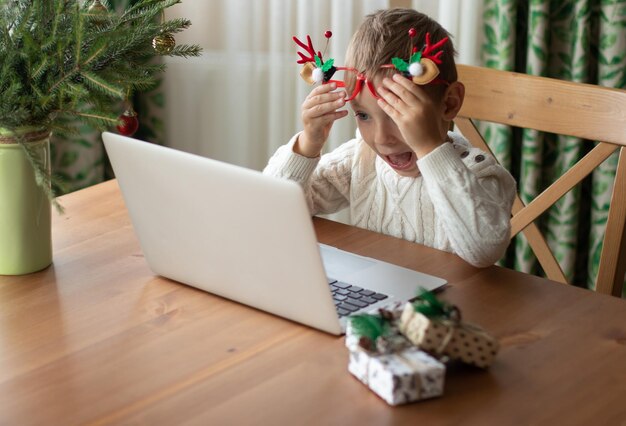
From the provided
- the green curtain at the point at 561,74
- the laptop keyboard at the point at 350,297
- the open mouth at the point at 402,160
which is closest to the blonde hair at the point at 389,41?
the open mouth at the point at 402,160

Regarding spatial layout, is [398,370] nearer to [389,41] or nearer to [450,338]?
[450,338]

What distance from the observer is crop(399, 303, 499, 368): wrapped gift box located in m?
1.03

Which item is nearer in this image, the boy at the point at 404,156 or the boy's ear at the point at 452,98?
the boy at the point at 404,156

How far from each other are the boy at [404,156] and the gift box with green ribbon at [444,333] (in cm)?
31

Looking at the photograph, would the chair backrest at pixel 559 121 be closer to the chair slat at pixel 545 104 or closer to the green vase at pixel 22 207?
the chair slat at pixel 545 104

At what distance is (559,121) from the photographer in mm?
1671

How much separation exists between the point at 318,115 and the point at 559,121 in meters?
0.44

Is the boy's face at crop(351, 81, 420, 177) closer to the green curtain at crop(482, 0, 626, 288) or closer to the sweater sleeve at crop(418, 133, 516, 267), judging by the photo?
the sweater sleeve at crop(418, 133, 516, 267)

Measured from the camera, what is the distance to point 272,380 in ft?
3.46

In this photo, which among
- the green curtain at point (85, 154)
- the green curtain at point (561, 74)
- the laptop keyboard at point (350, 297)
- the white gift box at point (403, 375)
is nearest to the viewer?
the white gift box at point (403, 375)

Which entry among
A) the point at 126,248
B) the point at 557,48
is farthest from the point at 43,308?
the point at 557,48

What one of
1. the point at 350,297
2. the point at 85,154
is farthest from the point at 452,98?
the point at 85,154

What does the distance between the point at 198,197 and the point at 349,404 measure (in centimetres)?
34

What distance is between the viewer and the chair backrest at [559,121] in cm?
161
